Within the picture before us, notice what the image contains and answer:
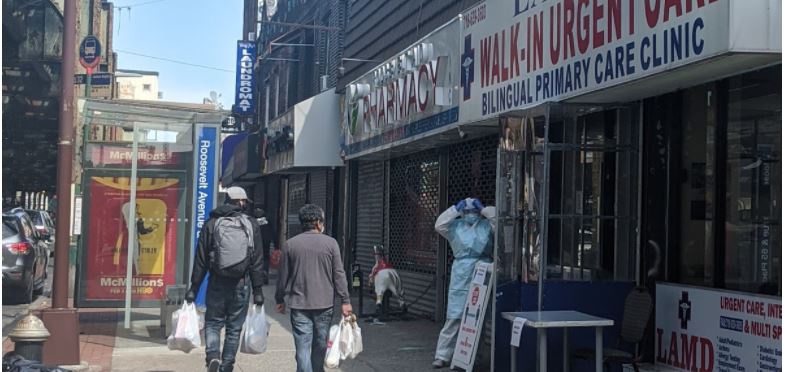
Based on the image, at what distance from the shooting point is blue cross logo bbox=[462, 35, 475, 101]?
9023 mm

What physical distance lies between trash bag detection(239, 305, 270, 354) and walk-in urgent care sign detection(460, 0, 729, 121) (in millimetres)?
3151

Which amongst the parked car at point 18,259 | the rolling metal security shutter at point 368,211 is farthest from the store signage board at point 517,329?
the parked car at point 18,259

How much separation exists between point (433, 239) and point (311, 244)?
5436mm

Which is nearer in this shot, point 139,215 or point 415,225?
point 139,215

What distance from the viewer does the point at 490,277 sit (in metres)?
7.79

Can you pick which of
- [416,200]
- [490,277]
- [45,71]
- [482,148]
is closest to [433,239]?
[416,200]

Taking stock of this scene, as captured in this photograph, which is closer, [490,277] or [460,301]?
[490,277]

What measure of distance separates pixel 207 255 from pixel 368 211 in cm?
822

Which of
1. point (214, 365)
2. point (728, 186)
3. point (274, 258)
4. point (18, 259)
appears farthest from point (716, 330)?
point (274, 258)

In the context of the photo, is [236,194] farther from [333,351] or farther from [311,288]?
[333,351]

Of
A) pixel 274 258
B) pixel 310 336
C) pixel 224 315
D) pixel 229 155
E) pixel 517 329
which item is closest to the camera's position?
pixel 517 329

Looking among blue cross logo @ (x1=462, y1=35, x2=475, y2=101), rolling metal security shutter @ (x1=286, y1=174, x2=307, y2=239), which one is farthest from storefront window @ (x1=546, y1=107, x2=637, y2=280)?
rolling metal security shutter @ (x1=286, y1=174, x2=307, y2=239)

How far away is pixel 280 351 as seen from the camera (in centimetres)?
959

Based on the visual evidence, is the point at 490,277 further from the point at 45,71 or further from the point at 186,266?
the point at 45,71
